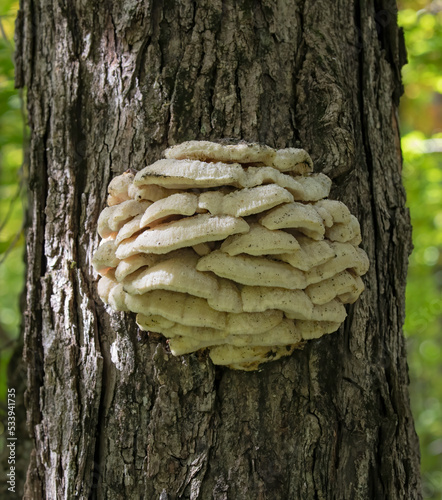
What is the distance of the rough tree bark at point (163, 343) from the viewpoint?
1.90m

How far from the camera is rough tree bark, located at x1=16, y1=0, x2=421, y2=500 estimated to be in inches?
74.7

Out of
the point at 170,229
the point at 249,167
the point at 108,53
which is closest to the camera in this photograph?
the point at 170,229

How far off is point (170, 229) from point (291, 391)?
0.95 meters

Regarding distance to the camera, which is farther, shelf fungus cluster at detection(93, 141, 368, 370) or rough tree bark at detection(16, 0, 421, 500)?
rough tree bark at detection(16, 0, 421, 500)

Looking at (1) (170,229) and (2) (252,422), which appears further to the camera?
(2) (252,422)

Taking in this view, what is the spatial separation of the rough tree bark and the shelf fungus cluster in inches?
9.2

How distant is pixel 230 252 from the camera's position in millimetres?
1652

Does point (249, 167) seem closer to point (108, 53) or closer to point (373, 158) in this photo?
point (373, 158)

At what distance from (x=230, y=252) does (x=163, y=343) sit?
594mm

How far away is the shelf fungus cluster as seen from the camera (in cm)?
163

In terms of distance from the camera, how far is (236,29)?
6.87ft

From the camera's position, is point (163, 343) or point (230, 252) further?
point (163, 343)

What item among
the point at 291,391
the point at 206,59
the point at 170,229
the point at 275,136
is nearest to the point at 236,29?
the point at 206,59

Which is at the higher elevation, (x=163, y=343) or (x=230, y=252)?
(x=230, y=252)
